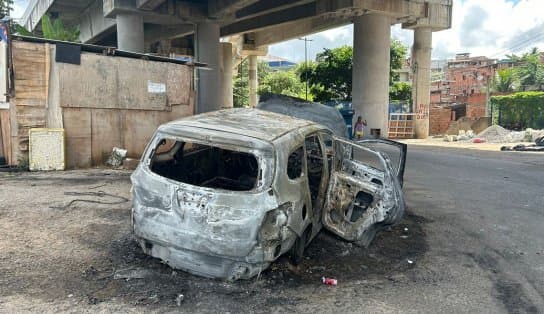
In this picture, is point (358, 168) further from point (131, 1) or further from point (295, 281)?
point (131, 1)

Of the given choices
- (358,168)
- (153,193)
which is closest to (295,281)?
(153,193)

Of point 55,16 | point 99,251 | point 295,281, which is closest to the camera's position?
point 295,281

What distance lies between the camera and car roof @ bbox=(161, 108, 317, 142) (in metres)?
4.37

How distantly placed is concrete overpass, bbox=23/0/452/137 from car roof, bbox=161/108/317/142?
14.4m

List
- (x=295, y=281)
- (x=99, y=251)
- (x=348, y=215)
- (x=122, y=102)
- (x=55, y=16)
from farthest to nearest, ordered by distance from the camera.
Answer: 1. (x=55, y=16)
2. (x=122, y=102)
3. (x=348, y=215)
4. (x=99, y=251)
5. (x=295, y=281)

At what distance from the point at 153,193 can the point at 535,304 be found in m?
3.67

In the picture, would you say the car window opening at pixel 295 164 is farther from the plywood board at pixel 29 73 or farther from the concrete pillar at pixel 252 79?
the concrete pillar at pixel 252 79

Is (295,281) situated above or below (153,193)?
below

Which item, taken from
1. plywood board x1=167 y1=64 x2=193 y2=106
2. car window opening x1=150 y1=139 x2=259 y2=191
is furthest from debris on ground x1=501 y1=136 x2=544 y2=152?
car window opening x1=150 y1=139 x2=259 y2=191

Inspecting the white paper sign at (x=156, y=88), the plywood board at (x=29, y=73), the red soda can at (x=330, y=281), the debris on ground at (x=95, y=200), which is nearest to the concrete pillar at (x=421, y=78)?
the white paper sign at (x=156, y=88)

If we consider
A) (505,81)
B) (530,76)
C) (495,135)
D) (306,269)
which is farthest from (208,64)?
(530,76)

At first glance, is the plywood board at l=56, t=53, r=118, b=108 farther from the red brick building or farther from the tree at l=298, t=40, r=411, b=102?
the red brick building

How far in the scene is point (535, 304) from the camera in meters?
4.09

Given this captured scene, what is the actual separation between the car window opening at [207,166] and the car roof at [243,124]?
464 mm
